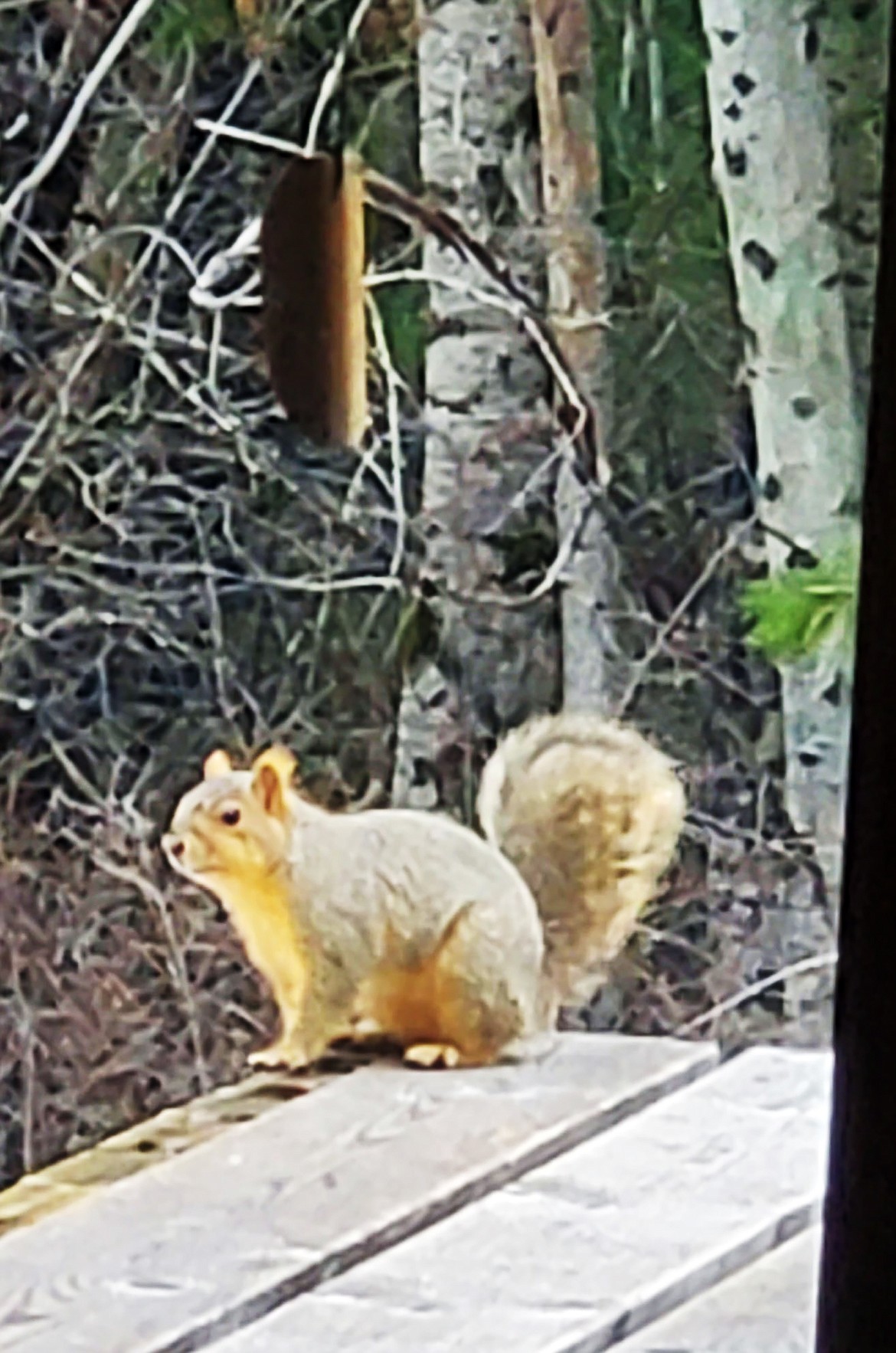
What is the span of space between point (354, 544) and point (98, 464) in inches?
5.8

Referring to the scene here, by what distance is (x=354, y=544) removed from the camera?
3.22 feet

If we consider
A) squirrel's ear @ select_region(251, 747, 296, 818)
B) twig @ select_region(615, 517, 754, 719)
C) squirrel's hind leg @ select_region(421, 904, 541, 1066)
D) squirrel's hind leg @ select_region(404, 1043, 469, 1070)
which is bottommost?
squirrel's hind leg @ select_region(404, 1043, 469, 1070)

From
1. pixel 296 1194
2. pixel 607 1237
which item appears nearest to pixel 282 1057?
pixel 296 1194

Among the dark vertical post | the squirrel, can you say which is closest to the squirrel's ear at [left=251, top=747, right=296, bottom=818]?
the squirrel

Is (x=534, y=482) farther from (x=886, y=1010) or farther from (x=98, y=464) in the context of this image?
(x=886, y=1010)

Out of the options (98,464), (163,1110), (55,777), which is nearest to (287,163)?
(98,464)

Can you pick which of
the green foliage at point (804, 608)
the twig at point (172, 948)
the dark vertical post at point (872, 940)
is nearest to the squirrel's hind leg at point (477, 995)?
the twig at point (172, 948)

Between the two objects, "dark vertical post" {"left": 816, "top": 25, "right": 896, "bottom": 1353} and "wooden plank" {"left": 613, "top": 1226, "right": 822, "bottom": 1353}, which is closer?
"dark vertical post" {"left": 816, "top": 25, "right": 896, "bottom": 1353}

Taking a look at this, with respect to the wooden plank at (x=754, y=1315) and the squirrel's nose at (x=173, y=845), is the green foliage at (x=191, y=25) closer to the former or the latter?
the squirrel's nose at (x=173, y=845)

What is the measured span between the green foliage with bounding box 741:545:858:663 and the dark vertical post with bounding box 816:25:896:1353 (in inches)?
14.0

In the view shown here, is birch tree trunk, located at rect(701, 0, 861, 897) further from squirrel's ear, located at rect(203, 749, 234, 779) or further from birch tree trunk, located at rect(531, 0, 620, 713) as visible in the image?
squirrel's ear, located at rect(203, 749, 234, 779)

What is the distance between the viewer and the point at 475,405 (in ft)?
3.19

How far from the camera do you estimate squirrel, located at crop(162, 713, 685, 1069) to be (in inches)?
38.9

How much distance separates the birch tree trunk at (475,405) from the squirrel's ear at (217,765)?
9 cm
